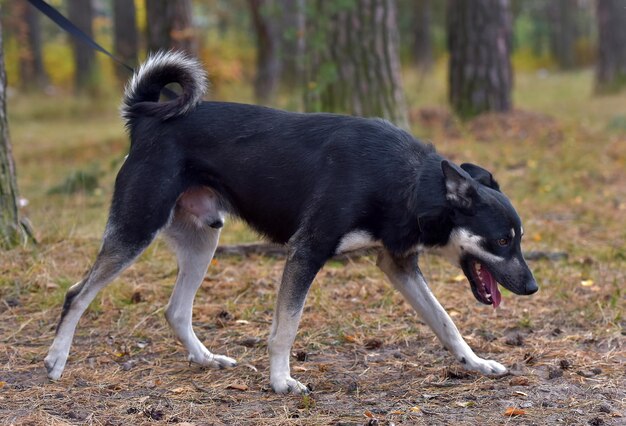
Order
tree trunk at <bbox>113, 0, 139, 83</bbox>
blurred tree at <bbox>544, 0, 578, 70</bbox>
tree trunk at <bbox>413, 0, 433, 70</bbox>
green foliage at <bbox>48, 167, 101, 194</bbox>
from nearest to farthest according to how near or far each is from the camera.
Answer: green foliage at <bbox>48, 167, 101, 194</bbox>
tree trunk at <bbox>113, 0, 139, 83</bbox>
tree trunk at <bbox>413, 0, 433, 70</bbox>
blurred tree at <bbox>544, 0, 578, 70</bbox>

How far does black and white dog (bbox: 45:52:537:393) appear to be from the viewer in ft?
14.6

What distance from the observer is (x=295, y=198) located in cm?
464

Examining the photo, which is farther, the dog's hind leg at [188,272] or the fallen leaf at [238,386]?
the dog's hind leg at [188,272]

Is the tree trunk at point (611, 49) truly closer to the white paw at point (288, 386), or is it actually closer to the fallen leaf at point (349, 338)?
the fallen leaf at point (349, 338)

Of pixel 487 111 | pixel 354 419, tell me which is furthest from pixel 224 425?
pixel 487 111

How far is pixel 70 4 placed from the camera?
82.2 ft

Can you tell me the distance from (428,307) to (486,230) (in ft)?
2.39

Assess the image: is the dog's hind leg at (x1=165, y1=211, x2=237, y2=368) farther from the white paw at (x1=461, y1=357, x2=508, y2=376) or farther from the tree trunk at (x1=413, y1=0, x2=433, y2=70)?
the tree trunk at (x1=413, y1=0, x2=433, y2=70)

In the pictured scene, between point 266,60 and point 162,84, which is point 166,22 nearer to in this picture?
point 162,84

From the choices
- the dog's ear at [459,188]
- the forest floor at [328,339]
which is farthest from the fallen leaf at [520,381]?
the dog's ear at [459,188]

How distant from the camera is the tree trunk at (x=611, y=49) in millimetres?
18781

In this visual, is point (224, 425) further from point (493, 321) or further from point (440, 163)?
point (493, 321)

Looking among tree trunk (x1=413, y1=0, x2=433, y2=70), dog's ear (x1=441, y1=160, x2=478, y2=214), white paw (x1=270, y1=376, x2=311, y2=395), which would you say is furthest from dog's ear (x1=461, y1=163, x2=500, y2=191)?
tree trunk (x1=413, y1=0, x2=433, y2=70)

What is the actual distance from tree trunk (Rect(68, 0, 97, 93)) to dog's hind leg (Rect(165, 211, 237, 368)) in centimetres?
1755
